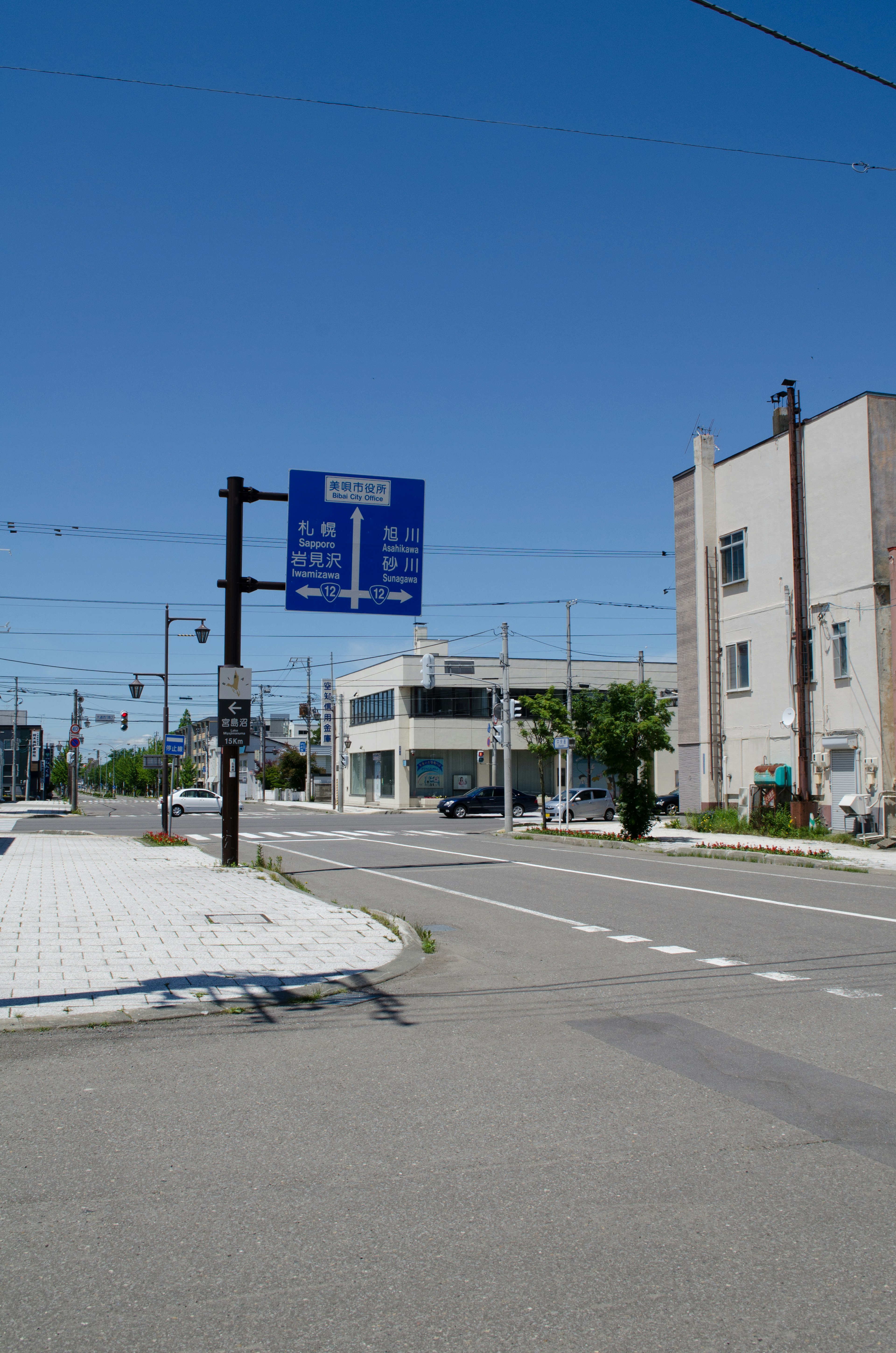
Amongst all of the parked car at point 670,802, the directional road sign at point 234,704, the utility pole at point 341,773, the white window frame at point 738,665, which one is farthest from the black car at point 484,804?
the directional road sign at point 234,704

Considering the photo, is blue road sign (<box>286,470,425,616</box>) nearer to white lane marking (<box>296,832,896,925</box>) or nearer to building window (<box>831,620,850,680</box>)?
white lane marking (<box>296,832,896,925</box>)

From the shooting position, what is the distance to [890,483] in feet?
89.2

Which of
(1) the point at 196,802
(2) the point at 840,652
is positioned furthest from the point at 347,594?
(1) the point at 196,802

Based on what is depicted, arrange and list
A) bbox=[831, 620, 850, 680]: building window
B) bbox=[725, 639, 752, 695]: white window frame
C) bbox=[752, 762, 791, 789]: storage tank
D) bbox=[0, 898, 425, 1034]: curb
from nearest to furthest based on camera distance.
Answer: bbox=[0, 898, 425, 1034]: curb → bbox=[831, 620, 850, 680]: building window → bbox=[752, 762, 791, 789]: storage tank → bbox=[725, 639, 752, 695]: white window frame

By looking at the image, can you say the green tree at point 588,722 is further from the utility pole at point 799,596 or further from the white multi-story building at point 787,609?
→ the utility pole at point 799,596

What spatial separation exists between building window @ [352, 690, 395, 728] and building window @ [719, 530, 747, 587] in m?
38.6

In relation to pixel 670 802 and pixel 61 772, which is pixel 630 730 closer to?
pixel 670 802

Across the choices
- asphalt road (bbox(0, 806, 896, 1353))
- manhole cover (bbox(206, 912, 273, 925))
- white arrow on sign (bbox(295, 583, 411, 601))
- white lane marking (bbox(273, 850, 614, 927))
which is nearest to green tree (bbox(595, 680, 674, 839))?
white lane marking (bbox(273, 850, 614, 927))

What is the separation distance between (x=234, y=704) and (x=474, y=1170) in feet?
49.2

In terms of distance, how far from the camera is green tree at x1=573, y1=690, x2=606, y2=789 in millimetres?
33531

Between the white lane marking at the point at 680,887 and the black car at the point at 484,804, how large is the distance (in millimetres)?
28768

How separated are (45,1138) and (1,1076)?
124cm

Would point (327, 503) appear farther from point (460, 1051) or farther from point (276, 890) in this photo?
point (460, 1051)

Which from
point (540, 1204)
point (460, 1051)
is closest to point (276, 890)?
point (460, 1051)
